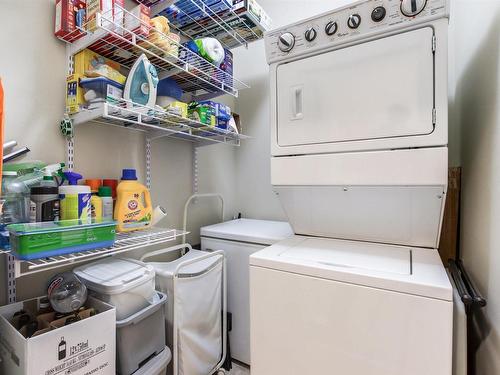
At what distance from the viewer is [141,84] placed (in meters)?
1.42

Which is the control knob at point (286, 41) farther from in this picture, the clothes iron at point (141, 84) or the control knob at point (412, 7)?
the clothes iron at point (141, 84)

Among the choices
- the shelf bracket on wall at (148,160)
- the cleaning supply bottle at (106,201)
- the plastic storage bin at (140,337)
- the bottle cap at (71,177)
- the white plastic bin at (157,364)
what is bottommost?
the white plastic bin at (157,364)

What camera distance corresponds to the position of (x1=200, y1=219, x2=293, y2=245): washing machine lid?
1857 millimetres

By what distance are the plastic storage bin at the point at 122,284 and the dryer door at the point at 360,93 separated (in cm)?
104

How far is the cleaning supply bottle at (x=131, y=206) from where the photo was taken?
1.43m

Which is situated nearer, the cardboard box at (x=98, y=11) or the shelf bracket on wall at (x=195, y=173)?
the cardboard box at (x=98, y=11)

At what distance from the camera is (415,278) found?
1.01 m

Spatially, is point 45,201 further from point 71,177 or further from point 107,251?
point 107,251

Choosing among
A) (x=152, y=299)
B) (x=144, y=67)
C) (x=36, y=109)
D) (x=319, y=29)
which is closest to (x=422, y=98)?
(x=319, y=29)

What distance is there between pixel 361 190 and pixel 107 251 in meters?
1.28

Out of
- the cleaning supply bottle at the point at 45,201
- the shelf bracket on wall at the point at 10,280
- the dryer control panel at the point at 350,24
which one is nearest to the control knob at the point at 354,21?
the dryer control panel at the point at 350,24

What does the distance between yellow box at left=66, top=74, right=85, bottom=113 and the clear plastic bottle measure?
0.84 metres

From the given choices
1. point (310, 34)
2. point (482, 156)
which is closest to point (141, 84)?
point (310, 34)

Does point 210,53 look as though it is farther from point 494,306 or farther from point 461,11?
point 494,306
